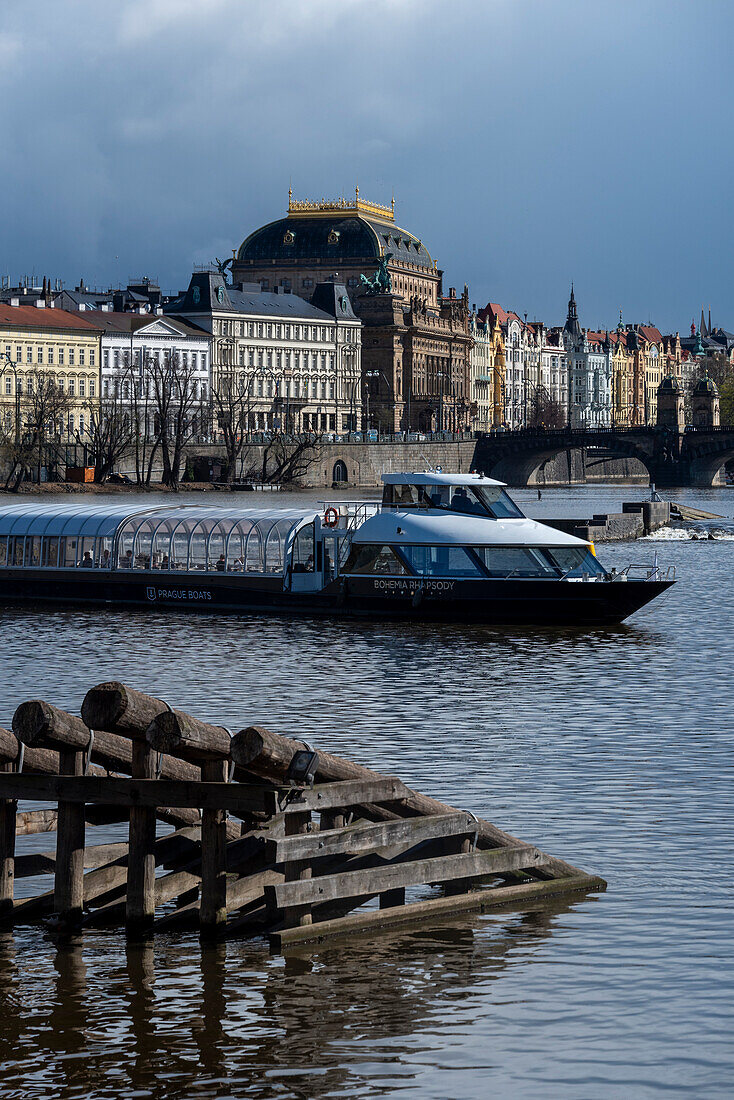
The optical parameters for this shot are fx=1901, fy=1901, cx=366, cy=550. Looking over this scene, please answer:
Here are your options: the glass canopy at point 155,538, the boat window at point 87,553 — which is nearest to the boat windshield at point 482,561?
the glass canopy at point 155,538

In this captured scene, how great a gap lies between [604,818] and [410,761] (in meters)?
4.48

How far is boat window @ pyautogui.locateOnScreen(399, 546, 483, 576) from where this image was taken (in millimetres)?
48812

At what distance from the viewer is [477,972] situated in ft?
51.5

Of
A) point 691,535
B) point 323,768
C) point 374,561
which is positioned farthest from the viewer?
point 691,535

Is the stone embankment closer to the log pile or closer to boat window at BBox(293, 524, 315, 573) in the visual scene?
boat window at BBox(293, 524, 315, 573)

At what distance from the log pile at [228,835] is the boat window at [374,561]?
106 ft

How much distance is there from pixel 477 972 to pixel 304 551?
119ft

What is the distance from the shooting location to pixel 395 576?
49.7 metres

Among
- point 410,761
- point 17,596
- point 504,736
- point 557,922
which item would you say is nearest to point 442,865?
point 557,922

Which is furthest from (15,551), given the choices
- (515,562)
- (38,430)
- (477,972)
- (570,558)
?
(38,430)

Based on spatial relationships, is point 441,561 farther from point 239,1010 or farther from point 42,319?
point 42,319

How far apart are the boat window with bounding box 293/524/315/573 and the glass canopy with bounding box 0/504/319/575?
0.08m

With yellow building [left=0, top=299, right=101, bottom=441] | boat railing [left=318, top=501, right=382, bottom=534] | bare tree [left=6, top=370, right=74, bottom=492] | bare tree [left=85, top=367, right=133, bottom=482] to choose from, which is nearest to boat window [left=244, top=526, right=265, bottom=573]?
boat railing [left=318, top=501, right=382, bottom=534]

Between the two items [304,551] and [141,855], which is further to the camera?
[304,551]
